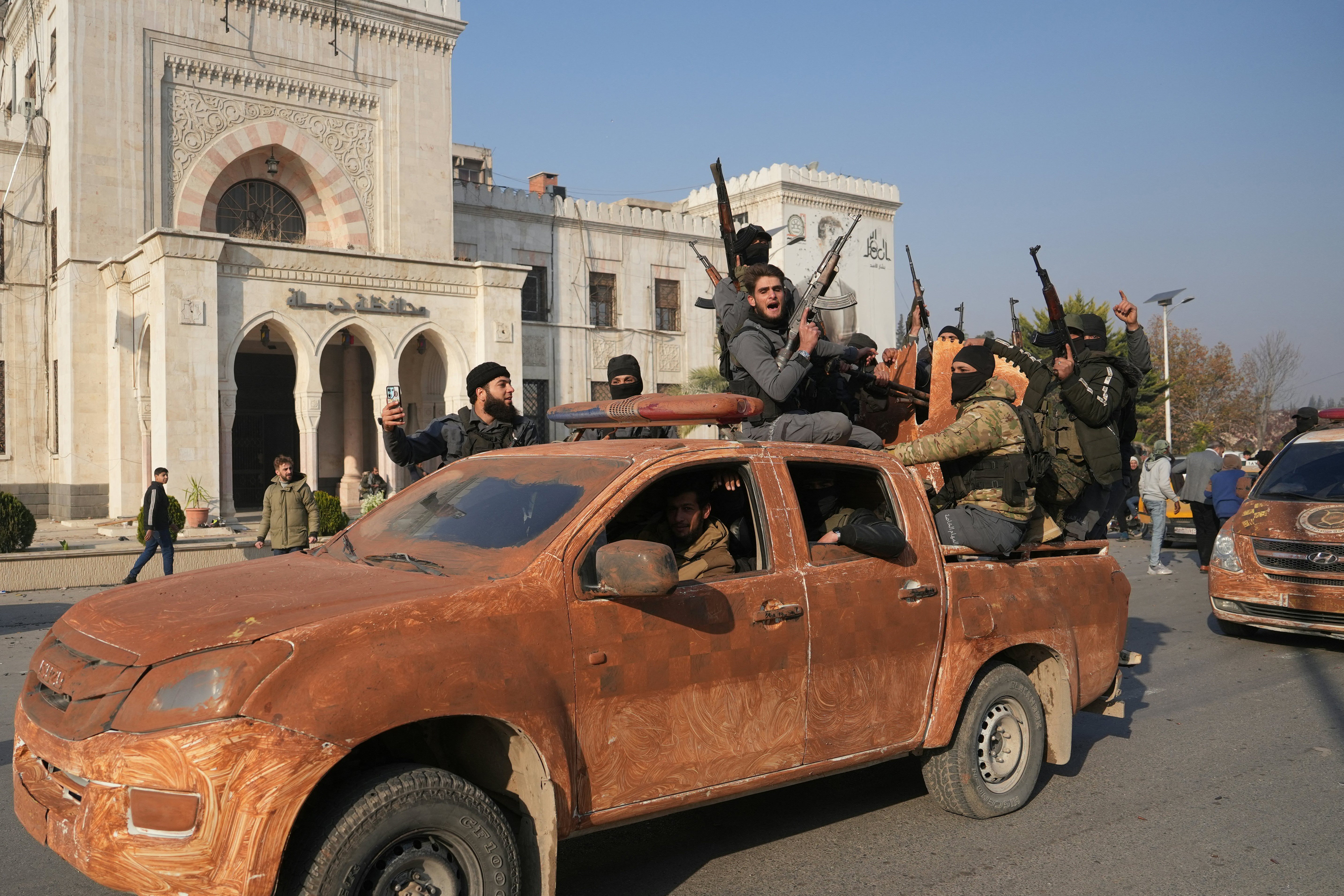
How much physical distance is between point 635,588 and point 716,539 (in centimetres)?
102

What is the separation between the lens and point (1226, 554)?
378 inches

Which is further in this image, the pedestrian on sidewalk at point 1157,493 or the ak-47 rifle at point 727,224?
the pedestrian on sidewalk at point 1157,493

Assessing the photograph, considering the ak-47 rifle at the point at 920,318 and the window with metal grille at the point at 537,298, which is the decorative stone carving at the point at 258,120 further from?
the ak-47 rifle at the point at 920,318

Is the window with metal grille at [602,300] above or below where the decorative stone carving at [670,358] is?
above

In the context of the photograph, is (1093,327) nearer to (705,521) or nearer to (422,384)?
(705,521)

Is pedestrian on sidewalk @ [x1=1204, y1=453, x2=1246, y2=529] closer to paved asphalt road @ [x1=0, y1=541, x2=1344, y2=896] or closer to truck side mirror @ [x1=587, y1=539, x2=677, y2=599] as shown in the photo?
paved asphalt road @ [x1=0, y1=541, x2=1344, y2=896]

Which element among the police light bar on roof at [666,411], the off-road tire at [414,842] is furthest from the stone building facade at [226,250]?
the off-road tire at [414,842]

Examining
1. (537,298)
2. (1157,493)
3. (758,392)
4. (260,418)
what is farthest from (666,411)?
(537,298)

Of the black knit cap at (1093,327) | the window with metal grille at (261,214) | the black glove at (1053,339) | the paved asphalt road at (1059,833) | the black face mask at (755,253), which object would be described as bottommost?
the paved asphalt road at (1059,833)

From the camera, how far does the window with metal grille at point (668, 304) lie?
36938mm

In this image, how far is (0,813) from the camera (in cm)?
501

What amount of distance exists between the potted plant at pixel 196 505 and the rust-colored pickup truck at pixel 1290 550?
18.6 meters

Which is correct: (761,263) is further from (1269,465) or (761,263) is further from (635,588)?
(1269,465)

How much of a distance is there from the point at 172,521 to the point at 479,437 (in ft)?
34.0
